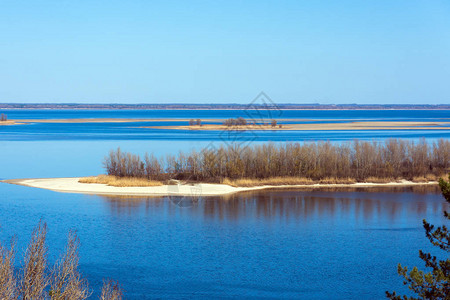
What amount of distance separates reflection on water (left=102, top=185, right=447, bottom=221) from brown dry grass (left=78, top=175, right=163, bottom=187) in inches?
131

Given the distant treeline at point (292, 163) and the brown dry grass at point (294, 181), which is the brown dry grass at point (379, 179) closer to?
the brown dry grass at point (294, 181)

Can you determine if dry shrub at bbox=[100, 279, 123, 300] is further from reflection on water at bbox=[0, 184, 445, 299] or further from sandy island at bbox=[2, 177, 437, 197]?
sandy island at bbox=[2, 177, 437, 197]

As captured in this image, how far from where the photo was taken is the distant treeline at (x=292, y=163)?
136ft

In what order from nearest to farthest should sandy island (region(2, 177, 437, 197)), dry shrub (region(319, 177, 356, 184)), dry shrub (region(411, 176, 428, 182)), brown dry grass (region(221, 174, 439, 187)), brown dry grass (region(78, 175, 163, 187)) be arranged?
sandy island (region(2, 177, 437, 197)) → brown dry grass (region(78, 175, 163, 187)) → brown dry grass (region(221, 174, 439, 187)) → dry shrub (region(319, 177, 356, 184)) → dry shrub (region(411, 176, 428, 182))

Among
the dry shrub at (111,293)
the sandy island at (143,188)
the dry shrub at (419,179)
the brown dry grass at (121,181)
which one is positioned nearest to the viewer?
the dry shrub at (111,293)

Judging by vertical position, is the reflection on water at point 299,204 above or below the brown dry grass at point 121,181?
below

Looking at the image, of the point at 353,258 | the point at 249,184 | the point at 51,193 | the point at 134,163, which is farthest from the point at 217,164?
the point at 353,258

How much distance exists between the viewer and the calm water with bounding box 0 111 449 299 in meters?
19.9

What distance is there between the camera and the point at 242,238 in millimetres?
25734

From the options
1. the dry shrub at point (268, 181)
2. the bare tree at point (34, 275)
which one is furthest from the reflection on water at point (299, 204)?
the bare tree at point (34, 275)

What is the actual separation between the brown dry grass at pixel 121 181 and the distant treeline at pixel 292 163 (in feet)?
2.60

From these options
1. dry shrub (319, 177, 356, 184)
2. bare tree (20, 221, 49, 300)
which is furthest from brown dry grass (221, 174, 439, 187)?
bare tree (20, 221, 49, 300)

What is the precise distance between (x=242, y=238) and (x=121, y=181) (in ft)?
54.7

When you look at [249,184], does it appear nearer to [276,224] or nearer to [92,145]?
[276,224]
